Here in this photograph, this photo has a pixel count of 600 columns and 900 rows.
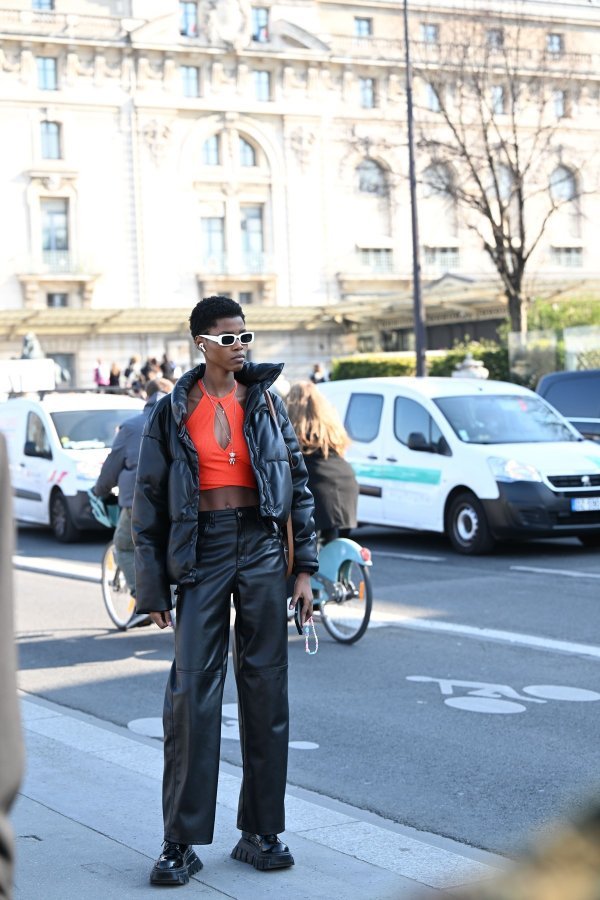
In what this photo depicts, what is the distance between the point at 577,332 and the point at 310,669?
21.7 meters

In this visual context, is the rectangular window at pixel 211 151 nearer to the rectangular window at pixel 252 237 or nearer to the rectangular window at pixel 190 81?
the rectangular window at pixel 190 81

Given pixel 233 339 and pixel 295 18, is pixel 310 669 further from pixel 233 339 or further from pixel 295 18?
pixel 295 18

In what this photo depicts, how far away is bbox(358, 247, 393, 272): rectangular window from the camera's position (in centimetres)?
6719

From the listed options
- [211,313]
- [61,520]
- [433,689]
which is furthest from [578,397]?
[211,313]

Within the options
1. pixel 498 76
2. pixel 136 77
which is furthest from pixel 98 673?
pixel 136 77

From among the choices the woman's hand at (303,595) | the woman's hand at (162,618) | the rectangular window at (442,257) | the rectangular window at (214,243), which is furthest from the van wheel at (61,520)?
the rectangular window at (442,257)

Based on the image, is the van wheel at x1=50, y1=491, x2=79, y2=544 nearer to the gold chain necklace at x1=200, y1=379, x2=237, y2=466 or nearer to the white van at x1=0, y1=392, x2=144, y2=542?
the white van at x1=0, y1=392, x2=144, y2=542

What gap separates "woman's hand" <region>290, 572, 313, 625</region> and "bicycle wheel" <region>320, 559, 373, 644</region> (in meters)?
4.16

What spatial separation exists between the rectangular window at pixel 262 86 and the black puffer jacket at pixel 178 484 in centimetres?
6238

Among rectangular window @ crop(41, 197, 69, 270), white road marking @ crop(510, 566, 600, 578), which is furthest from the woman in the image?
rectangular window @ crop(41, 197, 69, 270)

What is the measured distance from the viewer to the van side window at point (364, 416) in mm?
15383

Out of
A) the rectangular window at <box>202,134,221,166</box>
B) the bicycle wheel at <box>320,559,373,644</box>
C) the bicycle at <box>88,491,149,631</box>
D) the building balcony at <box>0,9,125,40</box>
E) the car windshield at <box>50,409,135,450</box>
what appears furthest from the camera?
the rectangular window at <box>202,134,221,166</box>

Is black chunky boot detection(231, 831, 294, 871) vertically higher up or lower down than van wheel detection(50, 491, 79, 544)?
higher up

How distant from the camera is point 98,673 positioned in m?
8.71
